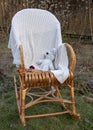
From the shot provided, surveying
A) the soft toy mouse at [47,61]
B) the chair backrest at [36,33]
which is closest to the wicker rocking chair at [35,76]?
the chair backrest at [36,33]

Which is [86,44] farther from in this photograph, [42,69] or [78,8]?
[42,69]

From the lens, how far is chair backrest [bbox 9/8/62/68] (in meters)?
3.41

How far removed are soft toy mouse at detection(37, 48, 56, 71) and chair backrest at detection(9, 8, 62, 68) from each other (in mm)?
80

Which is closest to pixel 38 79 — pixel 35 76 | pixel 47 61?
pixel 35 76

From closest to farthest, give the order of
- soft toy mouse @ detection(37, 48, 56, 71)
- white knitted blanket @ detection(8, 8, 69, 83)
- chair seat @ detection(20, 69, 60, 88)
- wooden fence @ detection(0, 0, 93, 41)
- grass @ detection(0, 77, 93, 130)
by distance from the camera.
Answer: chair seat @ detection(20, 69, 60, 88), grass @ detection(0, 77, 93, 130), soft toy mouse @ detection(37, 48, 56, 71), white knitted blanket @ detection(8, 8, 69, 83), wooden fence @ detection(0, 0, 93, 41)

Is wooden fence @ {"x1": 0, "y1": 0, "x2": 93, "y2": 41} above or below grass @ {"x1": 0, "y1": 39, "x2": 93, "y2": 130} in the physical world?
above

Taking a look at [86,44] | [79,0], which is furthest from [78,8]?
[86,44]

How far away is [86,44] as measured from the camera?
5746mm

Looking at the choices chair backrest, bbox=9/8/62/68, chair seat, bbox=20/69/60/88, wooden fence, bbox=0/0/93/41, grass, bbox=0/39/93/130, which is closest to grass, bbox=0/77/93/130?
grass, bbox=0/39/93/130

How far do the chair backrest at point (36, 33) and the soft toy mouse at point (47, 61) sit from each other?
80mm

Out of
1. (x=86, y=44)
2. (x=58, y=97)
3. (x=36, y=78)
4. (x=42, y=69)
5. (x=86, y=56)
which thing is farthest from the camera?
(x=86, y=44)

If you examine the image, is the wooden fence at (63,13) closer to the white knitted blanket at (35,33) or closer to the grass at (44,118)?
the grass at (44,118)

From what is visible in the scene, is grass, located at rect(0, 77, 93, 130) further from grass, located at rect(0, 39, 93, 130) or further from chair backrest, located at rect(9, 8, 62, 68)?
chair backrest, located at rect(9, 8, 62, 68)

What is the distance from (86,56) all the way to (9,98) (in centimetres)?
192
